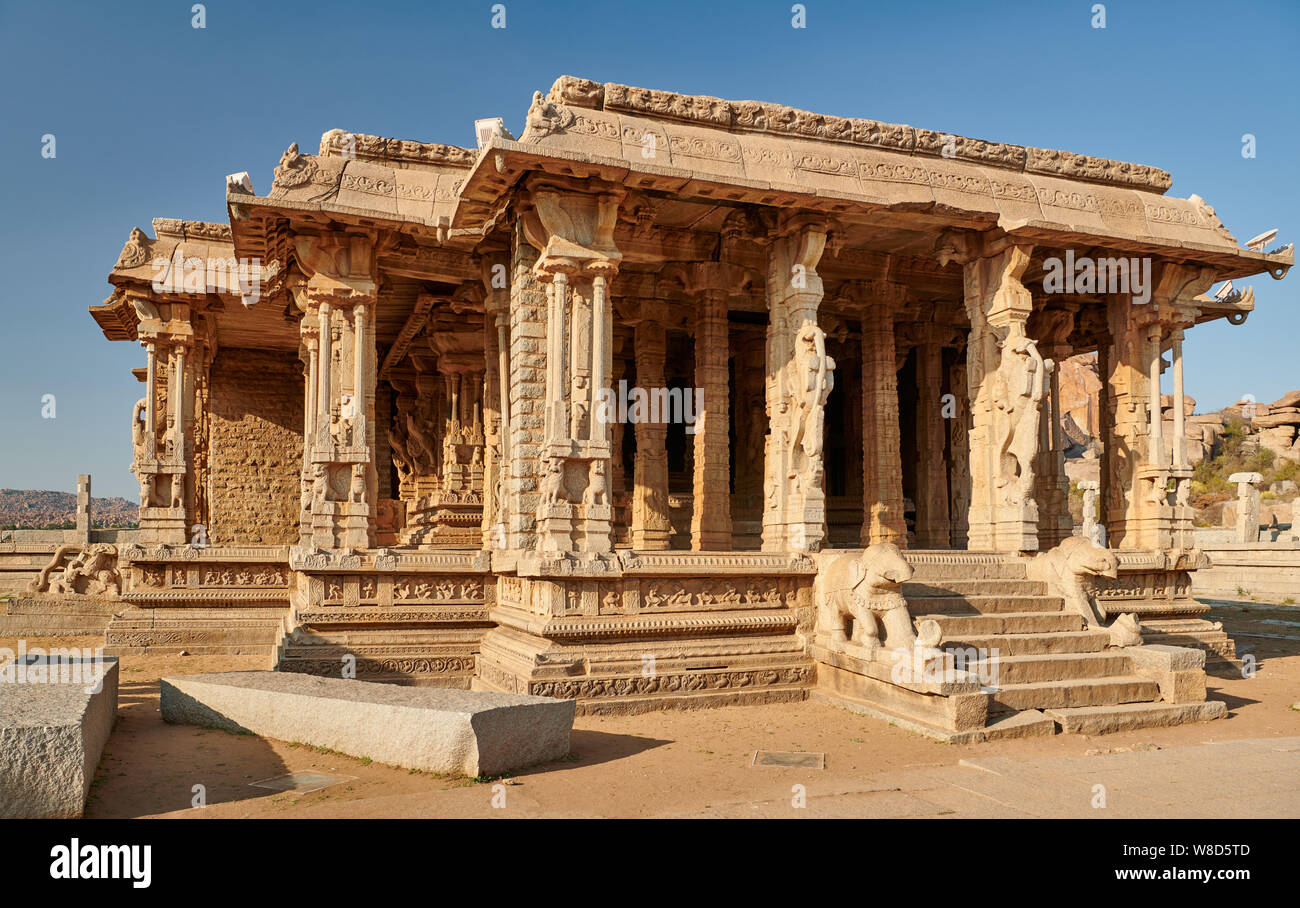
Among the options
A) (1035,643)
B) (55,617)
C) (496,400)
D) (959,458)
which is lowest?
(55,617)

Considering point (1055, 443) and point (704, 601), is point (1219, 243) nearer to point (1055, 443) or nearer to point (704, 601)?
point (1055, 443)

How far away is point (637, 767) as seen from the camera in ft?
22.3

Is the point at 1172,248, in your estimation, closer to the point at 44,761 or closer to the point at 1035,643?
the point at 1035,643

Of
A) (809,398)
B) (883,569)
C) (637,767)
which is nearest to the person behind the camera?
(637,767)

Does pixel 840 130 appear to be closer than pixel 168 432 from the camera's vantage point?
Yes

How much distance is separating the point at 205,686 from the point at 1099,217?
10.4 m

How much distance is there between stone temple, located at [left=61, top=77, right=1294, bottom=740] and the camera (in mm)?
8953

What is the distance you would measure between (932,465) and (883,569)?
324 inches

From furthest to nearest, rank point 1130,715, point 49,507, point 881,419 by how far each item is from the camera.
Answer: point 49,507
point 881,419
point 1130,715

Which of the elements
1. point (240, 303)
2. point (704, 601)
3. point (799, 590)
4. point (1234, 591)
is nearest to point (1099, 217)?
point (799, 590)

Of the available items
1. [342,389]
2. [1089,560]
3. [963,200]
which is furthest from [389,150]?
[1089,560]

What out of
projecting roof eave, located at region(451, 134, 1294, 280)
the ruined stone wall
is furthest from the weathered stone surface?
the ruined stone wall

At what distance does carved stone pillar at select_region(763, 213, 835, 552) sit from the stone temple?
3 centimetres

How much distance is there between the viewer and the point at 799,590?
9.91 m
